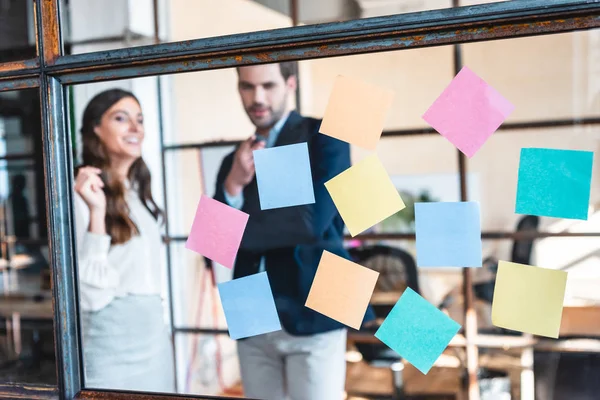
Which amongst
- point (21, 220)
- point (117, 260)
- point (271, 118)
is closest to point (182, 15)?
point (271, 118)

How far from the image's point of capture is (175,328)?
8.95 ft

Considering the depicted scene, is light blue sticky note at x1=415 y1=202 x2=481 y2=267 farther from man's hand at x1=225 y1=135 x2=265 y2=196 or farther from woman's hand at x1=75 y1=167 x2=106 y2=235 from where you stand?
woman's hand at x1=75 y1=167 x2=106 y2=235

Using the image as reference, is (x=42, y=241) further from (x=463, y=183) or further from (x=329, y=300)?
(x=329, y=300)

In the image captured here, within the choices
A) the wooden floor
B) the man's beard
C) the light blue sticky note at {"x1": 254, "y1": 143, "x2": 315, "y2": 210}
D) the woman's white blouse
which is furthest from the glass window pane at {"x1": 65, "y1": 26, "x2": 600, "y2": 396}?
the light blue sticky note at {"x1": 254, "y1": 143, "x2": 315, "y2": 210}

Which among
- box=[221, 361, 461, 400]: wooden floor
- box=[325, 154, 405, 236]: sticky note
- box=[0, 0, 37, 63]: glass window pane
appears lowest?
box=[221, 361, 461, 400]: wooden floor

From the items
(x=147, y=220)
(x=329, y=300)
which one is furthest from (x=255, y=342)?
(x=329, y=300)

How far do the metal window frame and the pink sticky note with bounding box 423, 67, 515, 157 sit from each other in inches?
4.5

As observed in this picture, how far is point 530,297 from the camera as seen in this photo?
0.97 m

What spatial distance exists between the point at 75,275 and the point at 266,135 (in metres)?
0.75

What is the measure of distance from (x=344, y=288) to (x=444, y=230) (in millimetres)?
226

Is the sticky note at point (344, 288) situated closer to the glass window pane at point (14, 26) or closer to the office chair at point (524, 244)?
the glass window pane at point (14, 26)

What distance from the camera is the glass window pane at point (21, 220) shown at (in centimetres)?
339

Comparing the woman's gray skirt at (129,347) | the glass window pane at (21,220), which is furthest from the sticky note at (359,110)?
the glass window pane at (21,220)

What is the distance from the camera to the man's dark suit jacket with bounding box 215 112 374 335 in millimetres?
1379
